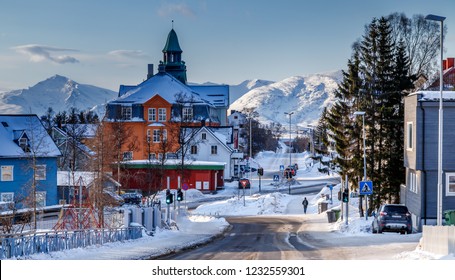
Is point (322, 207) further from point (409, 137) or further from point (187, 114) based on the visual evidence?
point (409, 137)

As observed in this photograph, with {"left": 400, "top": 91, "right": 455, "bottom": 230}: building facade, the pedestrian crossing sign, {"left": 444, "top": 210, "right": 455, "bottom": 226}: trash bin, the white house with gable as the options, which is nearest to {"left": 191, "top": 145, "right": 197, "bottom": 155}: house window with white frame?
the white house with gable

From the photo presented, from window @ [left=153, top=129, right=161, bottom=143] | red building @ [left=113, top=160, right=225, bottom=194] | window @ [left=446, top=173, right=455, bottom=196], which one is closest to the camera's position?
window @ [left=446, top=173, right=455, bottom=196]

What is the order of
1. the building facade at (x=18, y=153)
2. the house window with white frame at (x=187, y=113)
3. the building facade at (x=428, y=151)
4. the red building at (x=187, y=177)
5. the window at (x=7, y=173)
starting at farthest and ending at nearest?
1. the red building at (x=187, y=177)
2. the window at (x=7, y=173)
3. the building facade at (x=18, y=153)
4. the house window with white frame at (x=187, y=113)
5. the building facade at (x=428, y=151)

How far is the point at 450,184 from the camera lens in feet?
97.5

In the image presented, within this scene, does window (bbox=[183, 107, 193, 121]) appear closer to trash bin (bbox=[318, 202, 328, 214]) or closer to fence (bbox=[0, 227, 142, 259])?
fence (bbox=[0, 227, 142, 259])

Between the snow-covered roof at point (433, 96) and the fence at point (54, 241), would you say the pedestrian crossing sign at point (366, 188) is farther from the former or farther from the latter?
the fence at point (54, 241)

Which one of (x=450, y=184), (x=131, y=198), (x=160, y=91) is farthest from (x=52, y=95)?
(x=131, y=198)

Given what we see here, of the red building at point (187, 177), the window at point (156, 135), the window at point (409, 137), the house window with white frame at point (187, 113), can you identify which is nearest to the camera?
the window at point (409, 137)

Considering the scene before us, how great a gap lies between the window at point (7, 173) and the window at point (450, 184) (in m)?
26.4

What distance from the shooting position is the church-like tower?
27.6 metres

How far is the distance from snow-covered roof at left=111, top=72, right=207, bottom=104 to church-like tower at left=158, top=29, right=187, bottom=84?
1.30ft

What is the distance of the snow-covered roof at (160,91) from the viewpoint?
26000mm

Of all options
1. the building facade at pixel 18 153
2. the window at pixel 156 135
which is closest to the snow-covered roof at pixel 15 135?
the building facade at pixel 18 153
